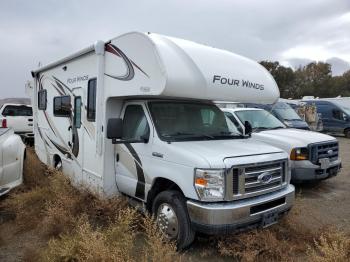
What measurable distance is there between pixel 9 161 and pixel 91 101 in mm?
1743

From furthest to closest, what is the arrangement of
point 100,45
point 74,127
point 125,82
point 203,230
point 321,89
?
point 321,89, point 74,127, point 100,45, point 125,82, point 203,230

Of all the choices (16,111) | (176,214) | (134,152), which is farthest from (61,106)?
(16,111)

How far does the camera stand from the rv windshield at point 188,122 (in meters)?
5.32

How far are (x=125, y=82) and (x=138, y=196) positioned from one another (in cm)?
179

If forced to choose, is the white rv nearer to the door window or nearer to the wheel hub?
the wheel hub

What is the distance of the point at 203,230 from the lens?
4422 millimetres

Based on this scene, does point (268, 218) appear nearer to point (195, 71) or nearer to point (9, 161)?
point (195, 71)

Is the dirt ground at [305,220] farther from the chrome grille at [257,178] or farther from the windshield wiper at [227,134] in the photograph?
the windshield wiper at [227,134]

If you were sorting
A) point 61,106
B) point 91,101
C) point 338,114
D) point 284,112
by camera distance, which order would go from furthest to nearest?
point 338,114 < point 284,112 < point 61,106 < point 91,101

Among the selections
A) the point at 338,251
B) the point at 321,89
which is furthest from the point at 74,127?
the point at 321,89

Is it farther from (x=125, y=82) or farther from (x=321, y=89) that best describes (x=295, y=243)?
(x=321, y=89)

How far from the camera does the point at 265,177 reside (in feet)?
16.0

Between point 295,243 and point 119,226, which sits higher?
point 119,226

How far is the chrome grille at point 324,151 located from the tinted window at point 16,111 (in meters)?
11.5
